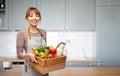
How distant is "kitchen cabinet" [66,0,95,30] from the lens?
4.44 m

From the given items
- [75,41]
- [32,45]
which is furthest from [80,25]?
[32,45]

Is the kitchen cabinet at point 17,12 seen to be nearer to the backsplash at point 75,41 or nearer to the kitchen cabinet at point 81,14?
the backsplash at point 75,41

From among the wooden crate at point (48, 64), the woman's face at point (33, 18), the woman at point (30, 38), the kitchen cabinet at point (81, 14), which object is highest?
the kitchen cabinet at point (81, 14)

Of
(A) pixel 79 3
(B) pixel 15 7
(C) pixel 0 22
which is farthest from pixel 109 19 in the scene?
(C) pixel 0 22

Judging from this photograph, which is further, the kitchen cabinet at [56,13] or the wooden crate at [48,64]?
the kitchen cabinet at [56,13]

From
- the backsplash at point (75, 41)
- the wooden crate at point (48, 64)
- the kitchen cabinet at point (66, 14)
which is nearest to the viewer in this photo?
the wooden crate at point (48, 64)

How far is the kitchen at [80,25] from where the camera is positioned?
4.34m

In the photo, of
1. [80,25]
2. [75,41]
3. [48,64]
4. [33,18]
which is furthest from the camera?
[75,41]

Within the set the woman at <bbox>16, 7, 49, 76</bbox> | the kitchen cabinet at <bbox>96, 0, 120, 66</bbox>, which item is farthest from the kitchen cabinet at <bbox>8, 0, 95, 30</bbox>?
the woman at <bbox>16, 7, 49, 76</bbox>

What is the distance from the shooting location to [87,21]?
4.44 meters

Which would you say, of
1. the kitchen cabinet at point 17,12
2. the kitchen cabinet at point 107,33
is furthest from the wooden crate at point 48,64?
the kitchen cabinet at point 17,12

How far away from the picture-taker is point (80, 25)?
446 centimetres

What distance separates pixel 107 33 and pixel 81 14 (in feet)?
2.10

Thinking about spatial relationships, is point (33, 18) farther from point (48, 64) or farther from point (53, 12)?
point (53, 12)
